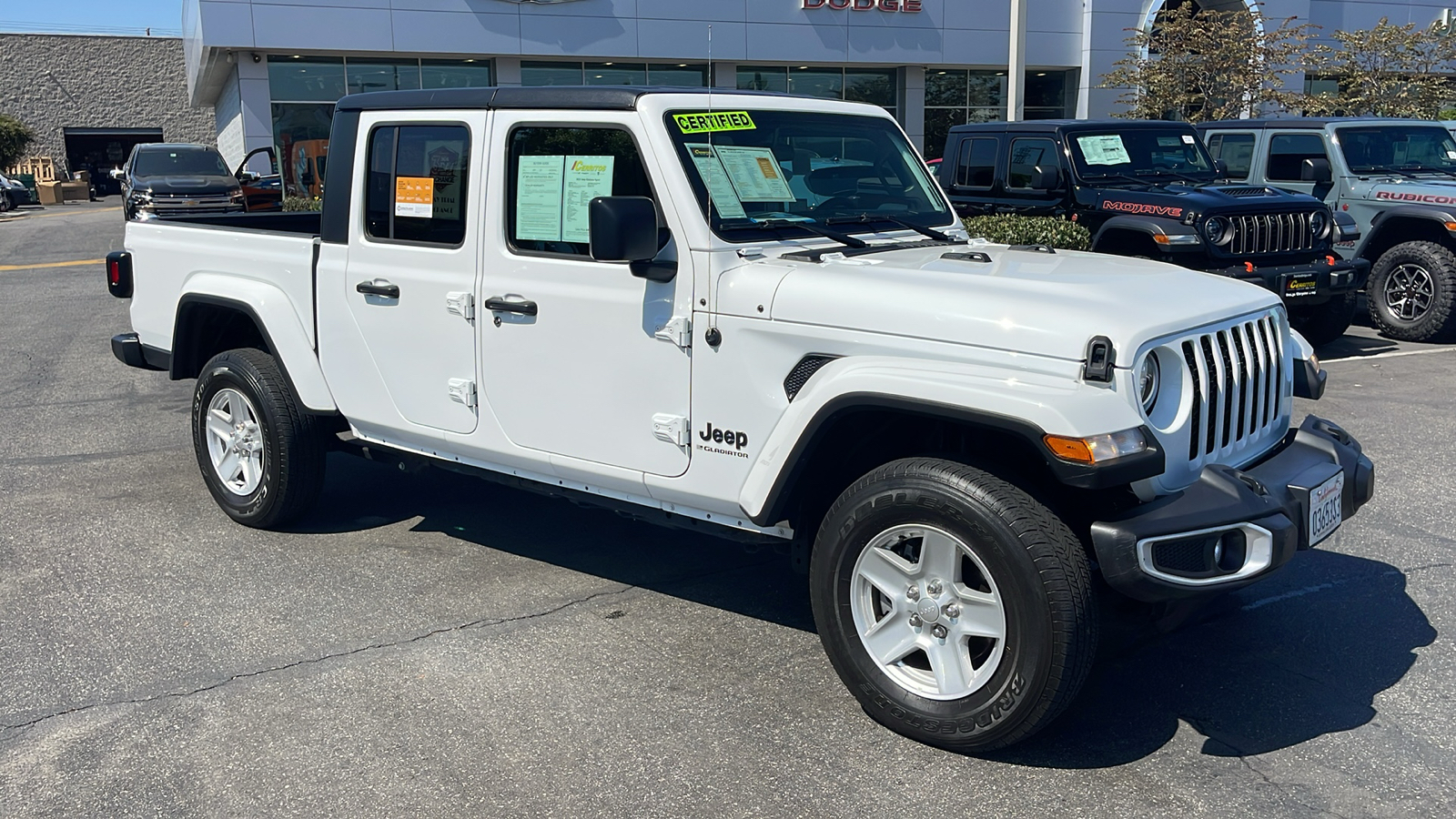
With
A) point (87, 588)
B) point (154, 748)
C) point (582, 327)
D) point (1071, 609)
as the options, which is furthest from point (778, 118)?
point (87, 588)

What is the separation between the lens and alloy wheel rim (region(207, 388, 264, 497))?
578 cm

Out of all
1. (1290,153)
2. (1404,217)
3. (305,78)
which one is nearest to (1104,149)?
(1290,153)

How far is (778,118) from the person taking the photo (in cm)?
465

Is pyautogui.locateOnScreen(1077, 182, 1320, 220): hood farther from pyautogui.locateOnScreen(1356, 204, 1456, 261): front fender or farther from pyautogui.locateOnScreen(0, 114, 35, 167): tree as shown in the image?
pyautogui.locateOnScreen(0, 114, 35, 167): tree

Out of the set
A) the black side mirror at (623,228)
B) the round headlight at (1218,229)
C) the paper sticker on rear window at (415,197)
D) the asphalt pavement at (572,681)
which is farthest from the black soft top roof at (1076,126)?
the black side mirror at (623,228)

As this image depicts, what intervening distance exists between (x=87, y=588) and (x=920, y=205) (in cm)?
377

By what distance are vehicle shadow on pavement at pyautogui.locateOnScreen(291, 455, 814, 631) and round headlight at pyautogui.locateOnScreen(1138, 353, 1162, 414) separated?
4.53 feet

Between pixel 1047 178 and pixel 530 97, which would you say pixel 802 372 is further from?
pixel 1047 178

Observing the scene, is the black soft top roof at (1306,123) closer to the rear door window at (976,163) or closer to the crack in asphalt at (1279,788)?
the rear door window at (976,163)

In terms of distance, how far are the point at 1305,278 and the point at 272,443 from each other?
7697 mm

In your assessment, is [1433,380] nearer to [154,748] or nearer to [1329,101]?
[154,748]

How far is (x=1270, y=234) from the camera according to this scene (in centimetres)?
965

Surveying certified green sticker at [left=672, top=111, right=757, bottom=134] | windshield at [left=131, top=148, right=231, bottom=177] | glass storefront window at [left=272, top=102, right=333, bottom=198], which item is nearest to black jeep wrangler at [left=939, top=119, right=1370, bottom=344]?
certified green sticker at [left=672, top=111, right=757, bottom=134]

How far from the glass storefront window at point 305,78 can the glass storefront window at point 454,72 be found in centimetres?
182
